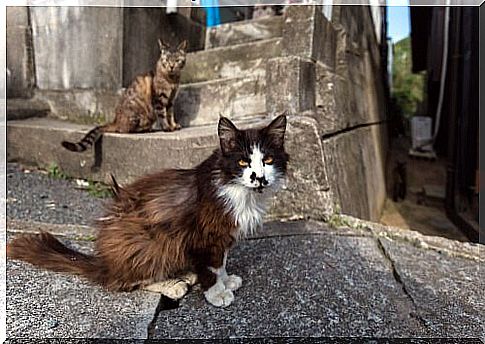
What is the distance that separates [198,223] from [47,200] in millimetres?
1657

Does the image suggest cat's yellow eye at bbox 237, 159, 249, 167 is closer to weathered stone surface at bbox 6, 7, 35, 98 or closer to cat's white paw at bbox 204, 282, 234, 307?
cat's white paw at bbox 204, 282, 234, 307

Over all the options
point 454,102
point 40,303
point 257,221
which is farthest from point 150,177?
point 454,102

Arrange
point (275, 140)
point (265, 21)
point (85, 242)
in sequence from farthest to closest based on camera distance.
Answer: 1. point (265, 21)
2. point (85, 242)
3. point (275, 140)

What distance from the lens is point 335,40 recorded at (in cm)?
352

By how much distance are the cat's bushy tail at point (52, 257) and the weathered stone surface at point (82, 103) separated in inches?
80.2

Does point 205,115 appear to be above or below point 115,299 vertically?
above

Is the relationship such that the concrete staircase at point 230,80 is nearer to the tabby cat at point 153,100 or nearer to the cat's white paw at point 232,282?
the tabby cat at point 153,100

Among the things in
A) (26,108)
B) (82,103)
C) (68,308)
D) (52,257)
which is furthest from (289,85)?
(26,108)

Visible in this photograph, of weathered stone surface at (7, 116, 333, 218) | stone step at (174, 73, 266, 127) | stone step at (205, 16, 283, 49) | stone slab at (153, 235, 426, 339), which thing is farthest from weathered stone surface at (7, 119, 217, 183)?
stone step at (205, 16, 283, 49)

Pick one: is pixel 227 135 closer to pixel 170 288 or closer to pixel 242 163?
pixel 242 163

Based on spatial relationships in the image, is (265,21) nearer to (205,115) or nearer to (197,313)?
(205,115)

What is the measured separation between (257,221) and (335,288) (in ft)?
1.34

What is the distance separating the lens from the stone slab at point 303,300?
146 centimetres

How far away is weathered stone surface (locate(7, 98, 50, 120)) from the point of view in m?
4.01
